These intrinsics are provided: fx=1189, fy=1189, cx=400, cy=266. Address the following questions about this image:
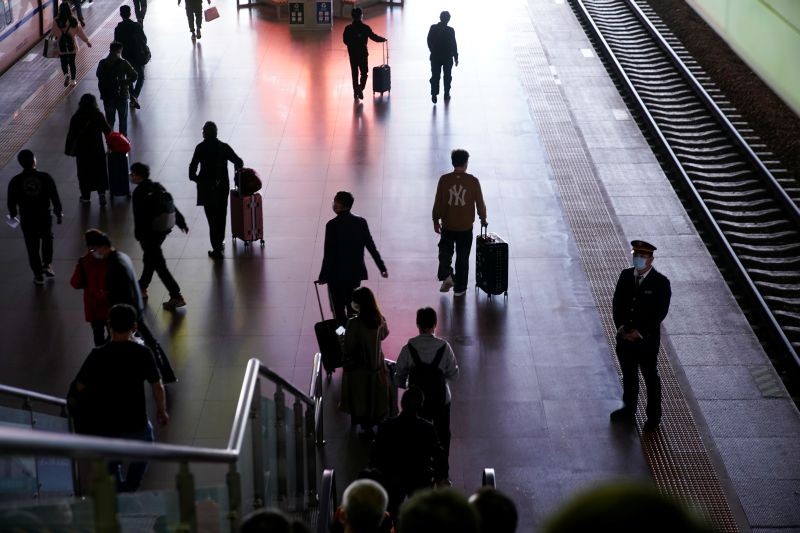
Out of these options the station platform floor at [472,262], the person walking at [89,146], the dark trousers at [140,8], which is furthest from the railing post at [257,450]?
the dark trousers at [140,8]

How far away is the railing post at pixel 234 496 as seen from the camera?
4855 millimetres

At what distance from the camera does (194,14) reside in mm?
21297

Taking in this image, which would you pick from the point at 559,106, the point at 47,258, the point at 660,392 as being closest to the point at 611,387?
the point at 660,392

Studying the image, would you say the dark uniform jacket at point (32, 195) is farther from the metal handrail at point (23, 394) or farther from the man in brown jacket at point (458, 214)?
the metal handrail at point (23, 394)

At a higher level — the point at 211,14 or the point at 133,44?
the point at 133,44

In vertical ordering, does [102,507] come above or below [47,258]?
above

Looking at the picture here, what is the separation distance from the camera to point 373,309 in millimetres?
8234

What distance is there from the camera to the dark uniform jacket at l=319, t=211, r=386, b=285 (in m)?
10.0

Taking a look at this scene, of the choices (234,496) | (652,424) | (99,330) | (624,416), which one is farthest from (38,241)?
(234,496)

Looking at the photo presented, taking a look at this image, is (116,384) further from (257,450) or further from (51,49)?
(51,49)

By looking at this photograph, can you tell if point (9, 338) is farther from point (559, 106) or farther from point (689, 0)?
point (689, 0)

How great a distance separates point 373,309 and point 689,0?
18.4 meters

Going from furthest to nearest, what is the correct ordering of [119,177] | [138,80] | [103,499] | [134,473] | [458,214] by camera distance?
[138,80] → [119,177] → [458,214] → [134,473] → [103,499]

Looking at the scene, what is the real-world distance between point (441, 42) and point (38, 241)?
7665 mm
